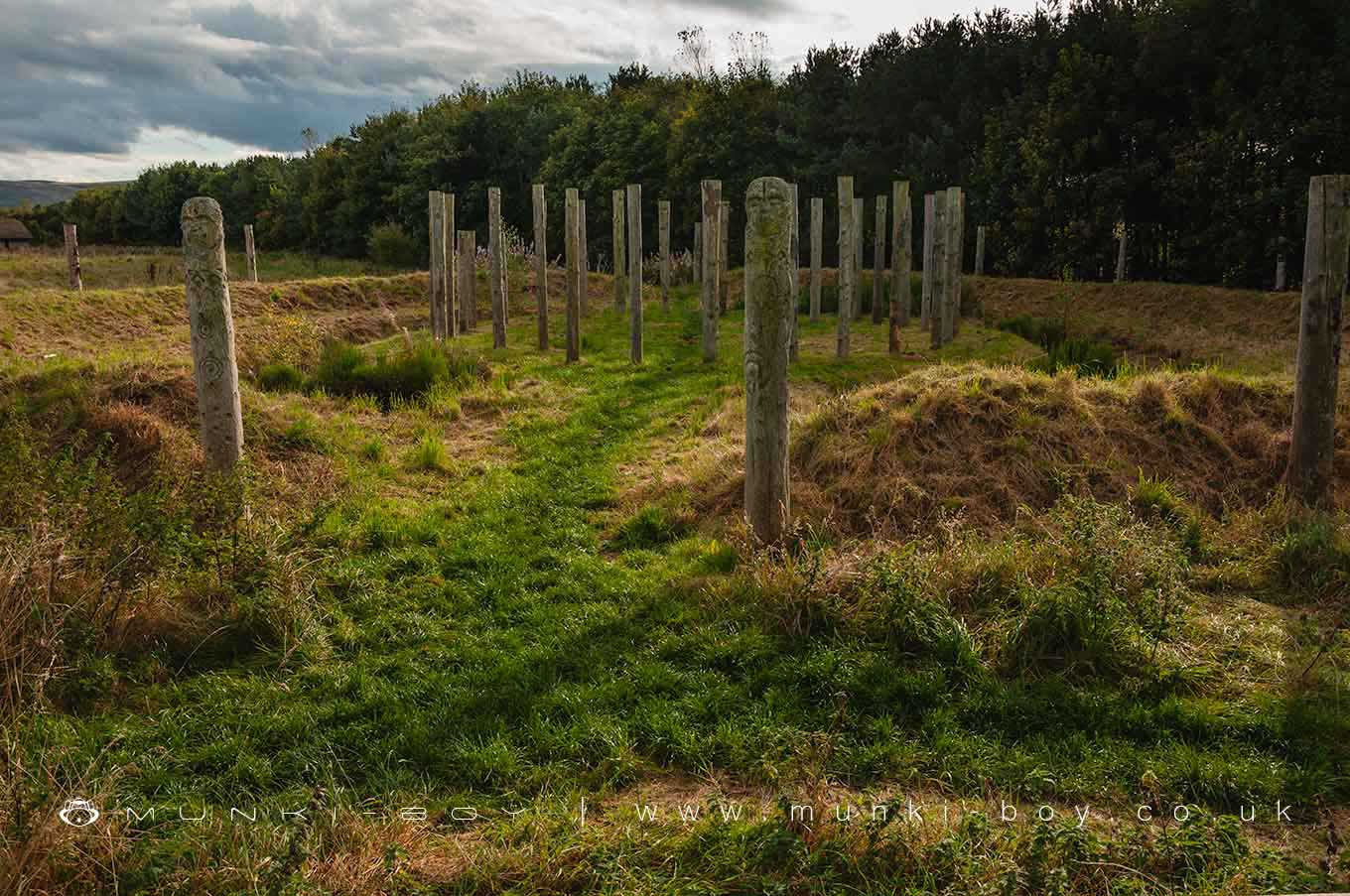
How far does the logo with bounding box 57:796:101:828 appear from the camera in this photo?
3254 mm

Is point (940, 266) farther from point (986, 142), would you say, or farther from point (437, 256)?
point (986, 142)

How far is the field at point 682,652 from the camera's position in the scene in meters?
3.36

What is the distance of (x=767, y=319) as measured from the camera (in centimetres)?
595

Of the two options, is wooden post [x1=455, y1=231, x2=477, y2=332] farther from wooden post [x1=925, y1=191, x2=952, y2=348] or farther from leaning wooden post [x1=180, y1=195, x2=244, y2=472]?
leaning wooden post [x1=180, y1=195, x2=244, y2=472]

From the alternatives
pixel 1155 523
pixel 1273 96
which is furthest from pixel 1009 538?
pixel 1273 96

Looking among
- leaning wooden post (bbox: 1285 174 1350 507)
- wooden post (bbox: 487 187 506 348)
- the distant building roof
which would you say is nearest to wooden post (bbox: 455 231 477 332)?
wooden post (bbox: 487 187 506 348)

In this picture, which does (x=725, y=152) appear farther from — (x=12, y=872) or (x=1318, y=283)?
(x=12, y=872)

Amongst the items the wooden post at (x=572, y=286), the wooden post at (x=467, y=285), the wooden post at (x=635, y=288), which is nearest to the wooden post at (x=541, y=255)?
the wooden post at (x=572, y=286)

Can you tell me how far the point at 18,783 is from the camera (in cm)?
334

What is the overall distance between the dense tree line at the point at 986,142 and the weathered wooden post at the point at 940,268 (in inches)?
307

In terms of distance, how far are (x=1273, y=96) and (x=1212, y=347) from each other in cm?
832

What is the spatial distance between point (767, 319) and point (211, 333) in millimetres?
3868

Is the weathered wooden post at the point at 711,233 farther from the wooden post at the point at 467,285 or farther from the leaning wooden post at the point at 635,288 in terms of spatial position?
the wooden post at the point at 467,285

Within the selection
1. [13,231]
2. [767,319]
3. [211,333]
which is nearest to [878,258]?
[767,319]
